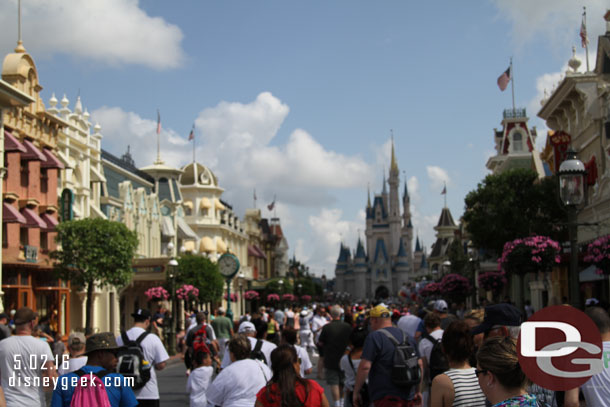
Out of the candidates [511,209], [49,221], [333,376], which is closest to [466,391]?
[333,376]

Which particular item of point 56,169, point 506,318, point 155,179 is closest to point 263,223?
point 155,179

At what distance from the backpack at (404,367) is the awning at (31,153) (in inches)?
983

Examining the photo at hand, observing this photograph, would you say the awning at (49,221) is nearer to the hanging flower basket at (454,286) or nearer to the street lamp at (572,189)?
the hanging flower basket at (454,286)

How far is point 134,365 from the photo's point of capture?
8414 millimetres

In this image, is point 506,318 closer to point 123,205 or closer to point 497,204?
point 497,204

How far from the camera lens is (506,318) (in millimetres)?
6668

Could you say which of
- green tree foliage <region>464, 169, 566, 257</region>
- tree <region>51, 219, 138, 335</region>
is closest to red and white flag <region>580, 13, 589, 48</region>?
green tree foliage <region>464, 169, 566, 257</region>

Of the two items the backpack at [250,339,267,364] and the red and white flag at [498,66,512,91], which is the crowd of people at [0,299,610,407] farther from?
the red and white flag at [498,66,512,91]

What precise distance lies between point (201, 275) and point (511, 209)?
63.2ft

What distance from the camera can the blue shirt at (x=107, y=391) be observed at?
5.92 meters

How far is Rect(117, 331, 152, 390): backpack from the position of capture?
8.34 m

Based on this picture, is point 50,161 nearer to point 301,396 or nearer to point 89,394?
point 89,394

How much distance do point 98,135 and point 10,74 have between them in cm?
1077

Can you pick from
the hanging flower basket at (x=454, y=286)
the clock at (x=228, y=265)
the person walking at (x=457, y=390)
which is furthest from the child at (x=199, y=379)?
the hanging flower basket at (x=454, y=286)
